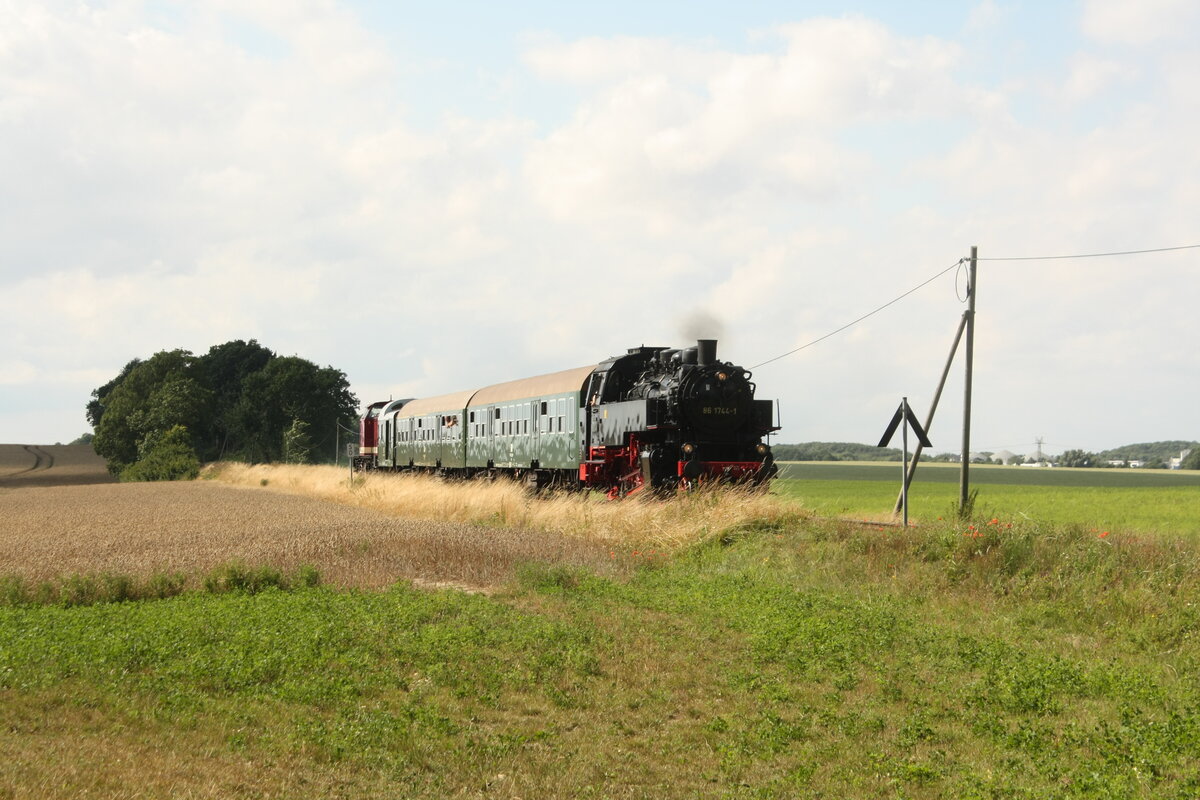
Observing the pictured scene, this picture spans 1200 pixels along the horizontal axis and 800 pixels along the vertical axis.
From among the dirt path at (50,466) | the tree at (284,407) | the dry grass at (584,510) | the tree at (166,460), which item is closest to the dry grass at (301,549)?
the dry grass at (584,510)

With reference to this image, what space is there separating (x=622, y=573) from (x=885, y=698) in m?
6.79

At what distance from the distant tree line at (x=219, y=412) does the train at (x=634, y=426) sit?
138 feet

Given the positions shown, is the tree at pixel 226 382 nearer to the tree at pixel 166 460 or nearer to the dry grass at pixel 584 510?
the tree at pixel 166 460

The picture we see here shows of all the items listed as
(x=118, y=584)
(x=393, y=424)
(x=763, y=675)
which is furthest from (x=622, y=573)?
(x=393, y=424)

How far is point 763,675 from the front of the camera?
9.45 metres

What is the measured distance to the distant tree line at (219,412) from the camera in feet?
234

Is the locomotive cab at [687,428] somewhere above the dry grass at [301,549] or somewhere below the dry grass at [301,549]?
above

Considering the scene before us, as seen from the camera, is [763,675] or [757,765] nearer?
[757,765]

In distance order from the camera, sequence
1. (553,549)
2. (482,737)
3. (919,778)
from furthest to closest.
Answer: (553,549) → (482,737) → (919,778)

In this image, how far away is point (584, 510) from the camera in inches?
843

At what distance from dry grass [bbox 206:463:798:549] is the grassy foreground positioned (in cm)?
425

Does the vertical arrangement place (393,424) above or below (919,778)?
above

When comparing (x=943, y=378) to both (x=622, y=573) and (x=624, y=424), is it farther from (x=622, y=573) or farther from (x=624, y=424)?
(x=622, y=573)

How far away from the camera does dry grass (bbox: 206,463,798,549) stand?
720 inches
